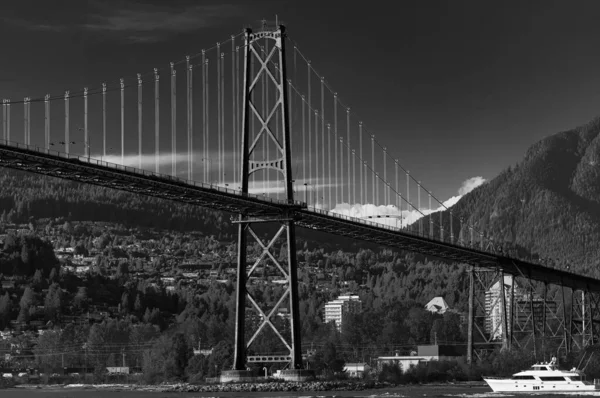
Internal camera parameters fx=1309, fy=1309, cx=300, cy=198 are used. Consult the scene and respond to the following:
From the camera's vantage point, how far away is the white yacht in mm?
92000

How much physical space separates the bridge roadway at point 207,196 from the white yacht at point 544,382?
14737mm

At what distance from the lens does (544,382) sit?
306 feet

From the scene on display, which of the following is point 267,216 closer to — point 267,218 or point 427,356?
point 267,218

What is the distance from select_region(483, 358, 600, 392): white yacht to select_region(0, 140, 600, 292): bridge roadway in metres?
14.7

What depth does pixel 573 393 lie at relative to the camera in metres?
91.1

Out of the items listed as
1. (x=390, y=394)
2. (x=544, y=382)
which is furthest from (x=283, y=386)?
(x=544, y=382)

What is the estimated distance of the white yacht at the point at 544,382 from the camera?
3622 inches

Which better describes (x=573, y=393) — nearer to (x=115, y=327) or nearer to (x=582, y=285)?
(x=582, y=285)

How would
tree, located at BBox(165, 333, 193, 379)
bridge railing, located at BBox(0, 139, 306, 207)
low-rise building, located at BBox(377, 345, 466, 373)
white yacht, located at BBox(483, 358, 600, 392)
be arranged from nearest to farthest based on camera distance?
bridge railing, located at BBox(0, 139, 306, 207)
white yacht, located at BBox(483, 358, 600, 392)
tree, located at BBox(165, 333, 193, 379)
low-rise building, located at BBox(377, 345, 466, 373)

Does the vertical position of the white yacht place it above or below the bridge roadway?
below

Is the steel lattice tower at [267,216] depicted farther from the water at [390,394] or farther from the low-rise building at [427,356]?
the low-rise building at [427,356]

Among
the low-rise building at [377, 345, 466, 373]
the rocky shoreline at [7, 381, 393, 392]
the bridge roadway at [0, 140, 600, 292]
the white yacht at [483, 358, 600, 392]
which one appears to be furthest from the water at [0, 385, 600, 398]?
the low-rise building at [377, 345, 466, 373]

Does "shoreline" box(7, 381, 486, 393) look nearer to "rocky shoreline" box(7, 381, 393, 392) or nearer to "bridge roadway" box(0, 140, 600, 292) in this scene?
"rocky shoreline" box(7, 381, 393, 392)

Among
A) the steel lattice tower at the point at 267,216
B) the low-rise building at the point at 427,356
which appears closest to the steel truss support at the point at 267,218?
the steel lattice tower at the point at 267,216
